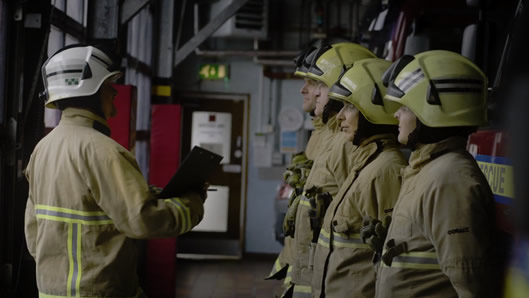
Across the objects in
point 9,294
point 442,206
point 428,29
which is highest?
point 428,29

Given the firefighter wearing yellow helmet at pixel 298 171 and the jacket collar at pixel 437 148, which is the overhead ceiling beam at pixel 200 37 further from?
the jacket collar at pixel 437 148

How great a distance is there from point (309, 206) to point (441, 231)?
184cm

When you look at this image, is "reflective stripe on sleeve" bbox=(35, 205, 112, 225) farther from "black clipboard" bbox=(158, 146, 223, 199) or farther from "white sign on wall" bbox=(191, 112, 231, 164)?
"white sign on wall" bbox=(191, 112, 231, 164)

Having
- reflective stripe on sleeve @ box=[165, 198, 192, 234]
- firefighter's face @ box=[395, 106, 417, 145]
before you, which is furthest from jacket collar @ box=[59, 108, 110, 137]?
firefighter's face @ box=[395, 106, 417, 145]

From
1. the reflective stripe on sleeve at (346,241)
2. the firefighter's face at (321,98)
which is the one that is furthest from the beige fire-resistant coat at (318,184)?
the reflective stripe on sleeve at (346,241)

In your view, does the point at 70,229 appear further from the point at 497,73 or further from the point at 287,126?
the point at 287,126

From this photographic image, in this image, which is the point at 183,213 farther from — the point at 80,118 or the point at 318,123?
the point at 318,123

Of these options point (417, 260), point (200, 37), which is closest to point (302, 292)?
point (417, 260)

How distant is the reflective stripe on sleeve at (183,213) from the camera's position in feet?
8.60

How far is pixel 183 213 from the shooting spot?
2631 millimetres

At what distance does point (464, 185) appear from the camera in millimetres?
2059

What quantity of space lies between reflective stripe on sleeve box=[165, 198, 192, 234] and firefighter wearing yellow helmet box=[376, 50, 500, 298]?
2.58ft

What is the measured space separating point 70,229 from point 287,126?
757cm

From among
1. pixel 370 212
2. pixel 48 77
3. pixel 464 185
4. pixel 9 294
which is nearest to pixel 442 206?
pixel 464 185
